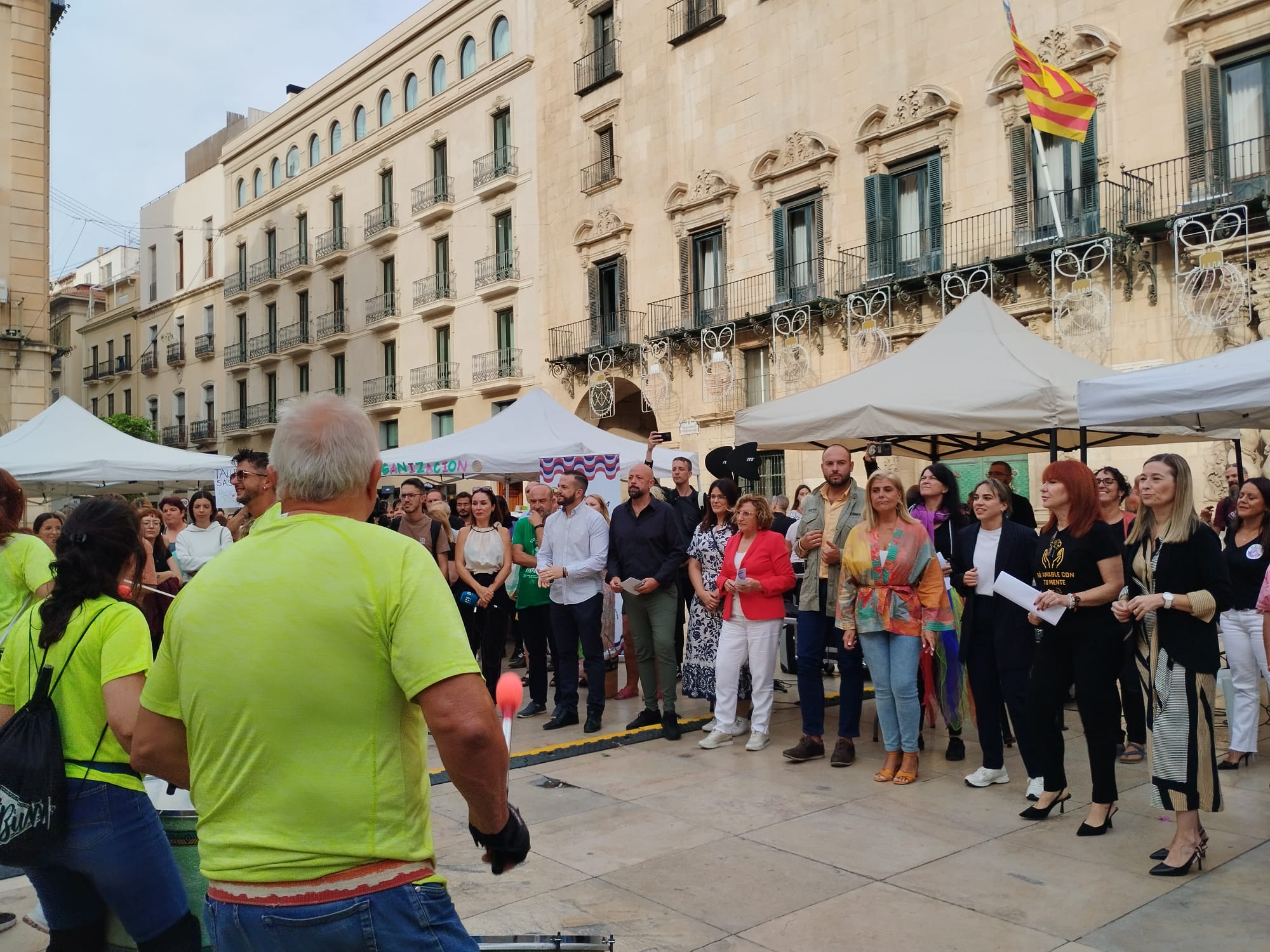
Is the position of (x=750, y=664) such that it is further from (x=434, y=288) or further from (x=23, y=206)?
(x=434, y=288)

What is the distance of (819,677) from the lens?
6.75 m

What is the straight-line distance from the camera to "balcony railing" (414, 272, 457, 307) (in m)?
29.9

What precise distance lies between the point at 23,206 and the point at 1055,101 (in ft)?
64.5

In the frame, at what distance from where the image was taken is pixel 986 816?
5.36 metres

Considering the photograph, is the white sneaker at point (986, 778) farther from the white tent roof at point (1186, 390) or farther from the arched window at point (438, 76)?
the arched window at point (438, 76)

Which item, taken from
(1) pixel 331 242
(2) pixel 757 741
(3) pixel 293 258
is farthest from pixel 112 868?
(3) pixel 293 258

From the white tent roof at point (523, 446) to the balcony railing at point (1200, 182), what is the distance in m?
Result: 8.24

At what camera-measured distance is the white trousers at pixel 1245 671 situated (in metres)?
6.24

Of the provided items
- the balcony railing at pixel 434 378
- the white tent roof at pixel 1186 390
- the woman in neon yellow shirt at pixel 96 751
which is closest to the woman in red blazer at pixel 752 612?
the white tent roof at pixel 1186 390

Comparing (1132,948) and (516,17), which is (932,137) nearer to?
(516,17)

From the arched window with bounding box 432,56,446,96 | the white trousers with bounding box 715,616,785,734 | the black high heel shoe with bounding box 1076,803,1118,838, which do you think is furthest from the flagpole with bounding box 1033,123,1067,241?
the arched window with bounding box 432,56,446,96

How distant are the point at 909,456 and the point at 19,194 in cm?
1855

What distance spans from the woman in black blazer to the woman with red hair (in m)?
0.45

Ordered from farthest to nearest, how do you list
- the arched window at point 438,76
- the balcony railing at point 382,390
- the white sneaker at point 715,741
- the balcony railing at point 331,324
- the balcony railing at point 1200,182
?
the balcony railing at point 331,324 < the balcony railing at point 382,390 < the arched window at point 438,76 < the balcony railing at point 1200,182 < the white sneaker at point 715,741
